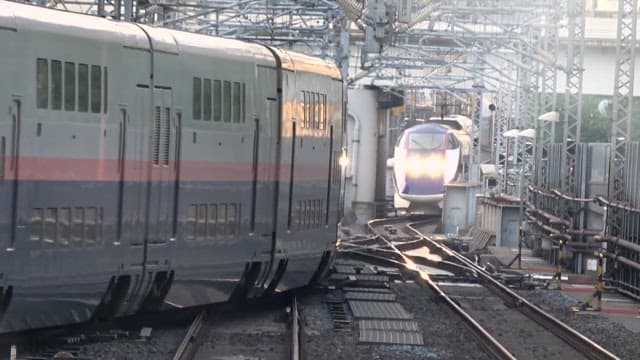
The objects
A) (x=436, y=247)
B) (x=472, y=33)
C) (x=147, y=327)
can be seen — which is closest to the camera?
(x=147, y=327)

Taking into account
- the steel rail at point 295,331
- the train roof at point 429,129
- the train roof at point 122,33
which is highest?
the train roof at point 122,33

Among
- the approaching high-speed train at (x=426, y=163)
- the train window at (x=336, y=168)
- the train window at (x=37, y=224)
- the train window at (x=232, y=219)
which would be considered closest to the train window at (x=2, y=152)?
the train window at (x=37, y=224)

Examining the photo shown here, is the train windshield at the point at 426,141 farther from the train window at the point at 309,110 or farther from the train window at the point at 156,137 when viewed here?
the train window at the point at 156,137

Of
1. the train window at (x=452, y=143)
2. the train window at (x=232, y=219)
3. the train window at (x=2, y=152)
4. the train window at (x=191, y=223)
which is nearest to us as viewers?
the train window at (x=2, y=152)

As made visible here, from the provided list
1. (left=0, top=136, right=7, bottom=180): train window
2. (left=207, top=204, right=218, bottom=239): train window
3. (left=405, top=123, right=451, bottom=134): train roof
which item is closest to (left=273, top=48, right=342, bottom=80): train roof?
(left=207, top=204, right=218, bottom=239): train window

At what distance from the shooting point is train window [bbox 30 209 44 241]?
1230cm

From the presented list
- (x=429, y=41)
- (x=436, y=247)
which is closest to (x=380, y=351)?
(x=436, y=247)

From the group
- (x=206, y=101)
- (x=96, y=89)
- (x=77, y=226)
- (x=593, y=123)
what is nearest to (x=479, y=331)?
(x=206, y=101)

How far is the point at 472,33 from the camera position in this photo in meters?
39.0

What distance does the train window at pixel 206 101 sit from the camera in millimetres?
15547

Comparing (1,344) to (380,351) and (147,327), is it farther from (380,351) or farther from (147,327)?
(380,351)

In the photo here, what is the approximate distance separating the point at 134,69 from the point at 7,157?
256 centimetres

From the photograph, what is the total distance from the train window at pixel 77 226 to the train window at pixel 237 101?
11.9 ft

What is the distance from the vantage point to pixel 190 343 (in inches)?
559
